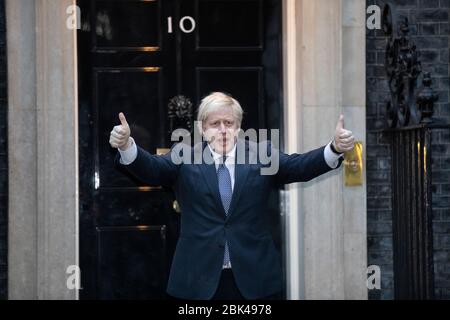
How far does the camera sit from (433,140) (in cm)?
702

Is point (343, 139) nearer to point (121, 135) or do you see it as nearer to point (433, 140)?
point (121, 135)

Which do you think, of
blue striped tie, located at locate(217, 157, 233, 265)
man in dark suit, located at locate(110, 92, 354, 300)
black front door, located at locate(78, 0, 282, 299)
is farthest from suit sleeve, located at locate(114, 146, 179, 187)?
black front door, located at locate(78, 0, 282, 299)

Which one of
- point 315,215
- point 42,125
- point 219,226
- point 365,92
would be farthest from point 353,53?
point 219,226

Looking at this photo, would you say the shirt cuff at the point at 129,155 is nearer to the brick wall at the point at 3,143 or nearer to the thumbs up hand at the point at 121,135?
the thumbs up hand at the point at 121,135

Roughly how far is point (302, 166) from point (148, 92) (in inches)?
113

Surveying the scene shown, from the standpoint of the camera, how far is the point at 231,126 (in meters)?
4.39

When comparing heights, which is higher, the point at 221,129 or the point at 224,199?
the point at 221,129

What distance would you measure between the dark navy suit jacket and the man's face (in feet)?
0.37

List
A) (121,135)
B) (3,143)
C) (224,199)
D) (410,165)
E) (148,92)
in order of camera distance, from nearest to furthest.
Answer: (121,135)
(224,199)
(410,165)
(3,143)
(148,92)

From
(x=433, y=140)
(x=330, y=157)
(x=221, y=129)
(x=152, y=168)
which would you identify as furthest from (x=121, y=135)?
(x=433, y=140)

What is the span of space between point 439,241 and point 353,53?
1.68 meters

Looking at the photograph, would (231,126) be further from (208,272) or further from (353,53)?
(353,53)

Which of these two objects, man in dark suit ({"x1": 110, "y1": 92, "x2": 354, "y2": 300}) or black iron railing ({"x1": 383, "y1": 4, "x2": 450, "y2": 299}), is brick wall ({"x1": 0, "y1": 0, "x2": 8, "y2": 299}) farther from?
black iron railing ({"x1": 383, "y1": 4, "x2": 450, "y2": 299})

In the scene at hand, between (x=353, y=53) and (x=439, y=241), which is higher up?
(x=353, y=53)
